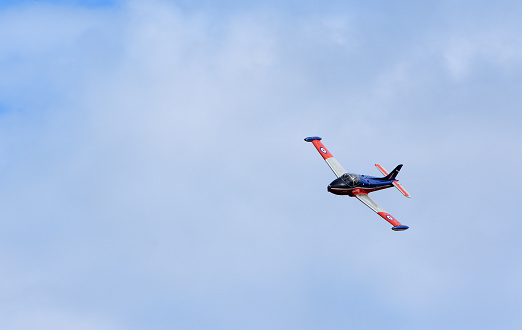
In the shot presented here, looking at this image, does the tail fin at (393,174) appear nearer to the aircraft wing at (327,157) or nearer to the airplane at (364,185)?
the airplane at (364,185)

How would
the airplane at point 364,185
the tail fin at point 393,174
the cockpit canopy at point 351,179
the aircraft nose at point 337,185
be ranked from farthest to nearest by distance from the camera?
the tail fin at point 393,174 → the cockpit canopy at point 351,179 → the aircraft nose at point 337,185 → the airplane at point 364,185

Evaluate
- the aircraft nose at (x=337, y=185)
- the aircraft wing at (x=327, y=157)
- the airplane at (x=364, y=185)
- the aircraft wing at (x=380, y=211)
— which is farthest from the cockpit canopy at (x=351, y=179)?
the aircraft wing at (x=327, y=157)

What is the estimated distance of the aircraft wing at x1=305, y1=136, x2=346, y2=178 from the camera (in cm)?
13738

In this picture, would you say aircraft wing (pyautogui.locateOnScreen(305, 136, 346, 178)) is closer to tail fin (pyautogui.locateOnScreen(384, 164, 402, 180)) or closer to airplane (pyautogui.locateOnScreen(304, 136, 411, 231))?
airplane (pyautogui.locateOnScreen(304, 136, 411, 231))

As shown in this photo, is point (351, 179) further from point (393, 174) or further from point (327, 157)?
point (327, 157)

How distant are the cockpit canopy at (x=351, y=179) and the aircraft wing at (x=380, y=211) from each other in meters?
1.91

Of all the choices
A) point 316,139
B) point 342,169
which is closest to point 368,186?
point 342,169

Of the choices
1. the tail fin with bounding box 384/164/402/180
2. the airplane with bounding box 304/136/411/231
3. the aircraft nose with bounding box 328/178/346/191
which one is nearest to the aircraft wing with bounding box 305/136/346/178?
the airplane with bounding box 304/136/411/231

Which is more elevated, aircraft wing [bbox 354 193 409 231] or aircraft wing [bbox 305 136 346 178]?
aircraft wing [bbox 305 136 346 178]

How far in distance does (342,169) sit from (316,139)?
10.1 m

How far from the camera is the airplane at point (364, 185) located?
129m

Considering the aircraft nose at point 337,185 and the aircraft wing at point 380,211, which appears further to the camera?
the aircraft nose at point 337,185

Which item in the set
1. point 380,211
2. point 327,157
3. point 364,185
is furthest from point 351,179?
point 327,157

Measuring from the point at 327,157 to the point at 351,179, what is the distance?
10543mm
